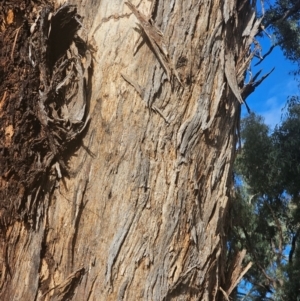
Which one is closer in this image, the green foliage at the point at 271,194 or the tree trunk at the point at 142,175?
the tree trunk at the point at 142,175

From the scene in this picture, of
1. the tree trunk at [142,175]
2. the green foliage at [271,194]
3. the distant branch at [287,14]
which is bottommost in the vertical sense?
the tree trunk at [142,175]

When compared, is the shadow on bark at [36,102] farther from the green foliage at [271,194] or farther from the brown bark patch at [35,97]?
the green foliage at [271,194]

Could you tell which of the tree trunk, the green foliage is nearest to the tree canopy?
the green foliage

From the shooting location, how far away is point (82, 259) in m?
1.39

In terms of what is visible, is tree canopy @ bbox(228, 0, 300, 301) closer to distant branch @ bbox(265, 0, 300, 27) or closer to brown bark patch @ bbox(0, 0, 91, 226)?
distant branch @ bbox(265, 0, 300, 27)

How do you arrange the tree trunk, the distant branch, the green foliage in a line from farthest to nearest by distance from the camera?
1. the distant branch
2. the green foliage
3. the tree trunk

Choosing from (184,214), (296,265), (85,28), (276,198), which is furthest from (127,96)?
(276,198)

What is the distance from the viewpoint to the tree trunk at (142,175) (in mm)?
1385

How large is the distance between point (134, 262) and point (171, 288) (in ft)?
0.45

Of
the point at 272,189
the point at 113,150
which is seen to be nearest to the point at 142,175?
the point at 113,150

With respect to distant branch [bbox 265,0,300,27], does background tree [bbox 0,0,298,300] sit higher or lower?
lower

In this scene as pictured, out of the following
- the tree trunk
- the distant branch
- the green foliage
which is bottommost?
the tree trunk

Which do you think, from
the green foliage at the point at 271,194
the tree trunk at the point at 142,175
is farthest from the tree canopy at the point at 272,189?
the tree trunk at the point at 142,175

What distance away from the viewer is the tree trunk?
138 centimetres
